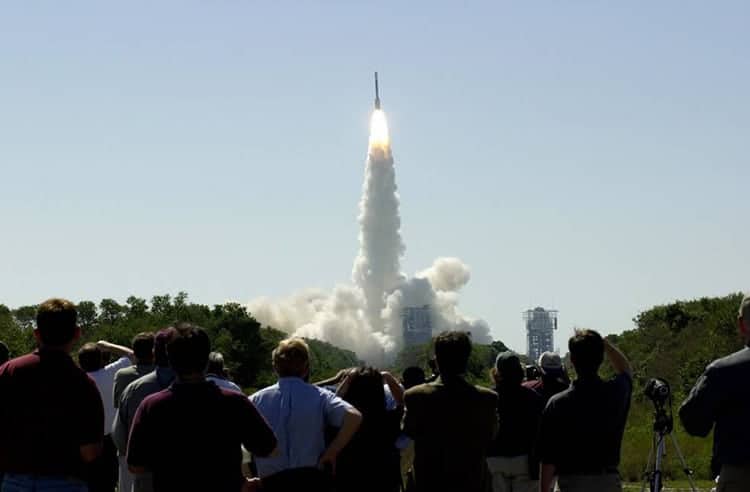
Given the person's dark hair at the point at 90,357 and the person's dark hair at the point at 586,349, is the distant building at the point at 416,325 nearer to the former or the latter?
the person's dark hair at the point at 90,357

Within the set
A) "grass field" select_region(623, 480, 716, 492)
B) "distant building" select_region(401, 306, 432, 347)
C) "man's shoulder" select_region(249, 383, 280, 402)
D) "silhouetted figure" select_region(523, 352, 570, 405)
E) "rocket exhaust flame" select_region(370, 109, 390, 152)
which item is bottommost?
"grass field" select_region(623, 480, 716, 492)

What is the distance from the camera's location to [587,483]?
10.0m

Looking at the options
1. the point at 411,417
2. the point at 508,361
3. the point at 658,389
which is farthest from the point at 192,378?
the point at 658,389

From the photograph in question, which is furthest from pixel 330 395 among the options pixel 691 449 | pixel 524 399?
pixel 691 449

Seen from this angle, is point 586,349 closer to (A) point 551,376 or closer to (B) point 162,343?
(B) point 162,343

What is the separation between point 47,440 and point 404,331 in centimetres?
11587

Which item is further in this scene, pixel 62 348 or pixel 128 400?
pixel 128 400

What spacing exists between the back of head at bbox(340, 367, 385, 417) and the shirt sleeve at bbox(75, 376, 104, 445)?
7.85ft

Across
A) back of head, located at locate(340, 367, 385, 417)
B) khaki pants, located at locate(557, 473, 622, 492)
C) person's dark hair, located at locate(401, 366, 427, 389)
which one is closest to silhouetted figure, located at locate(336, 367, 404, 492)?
back of head, located at locate(340, 367, 385, 417)

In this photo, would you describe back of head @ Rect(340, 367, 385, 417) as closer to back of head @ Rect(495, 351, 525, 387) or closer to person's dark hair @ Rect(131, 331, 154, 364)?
back of head @ Rect(495, 351, 525, 387)

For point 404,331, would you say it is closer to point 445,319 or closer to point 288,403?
point 445,319

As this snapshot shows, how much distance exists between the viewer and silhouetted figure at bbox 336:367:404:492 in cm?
1101

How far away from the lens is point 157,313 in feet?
346

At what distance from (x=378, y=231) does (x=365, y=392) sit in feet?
309
